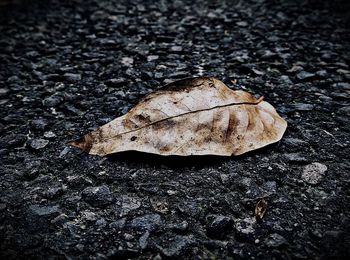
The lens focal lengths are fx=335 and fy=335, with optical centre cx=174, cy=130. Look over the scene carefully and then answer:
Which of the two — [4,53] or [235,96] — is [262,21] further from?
[4,53]

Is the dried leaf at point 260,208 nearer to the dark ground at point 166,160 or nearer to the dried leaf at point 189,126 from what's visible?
the dark ground at point 166,160

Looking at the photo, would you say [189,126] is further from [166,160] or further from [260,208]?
[260,208]

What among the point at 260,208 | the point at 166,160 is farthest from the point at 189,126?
the point at 260,208

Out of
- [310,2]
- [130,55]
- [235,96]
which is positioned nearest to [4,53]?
→ [130,55]

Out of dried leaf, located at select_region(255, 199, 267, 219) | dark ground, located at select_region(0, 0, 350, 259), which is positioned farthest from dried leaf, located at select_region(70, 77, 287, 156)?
dried leaf, located at select_region(255, 199, 267, 219)

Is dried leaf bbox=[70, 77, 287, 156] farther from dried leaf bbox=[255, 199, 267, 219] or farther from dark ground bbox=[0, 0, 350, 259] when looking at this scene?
dried leaf bbox=[255, 199, 267, 219]
